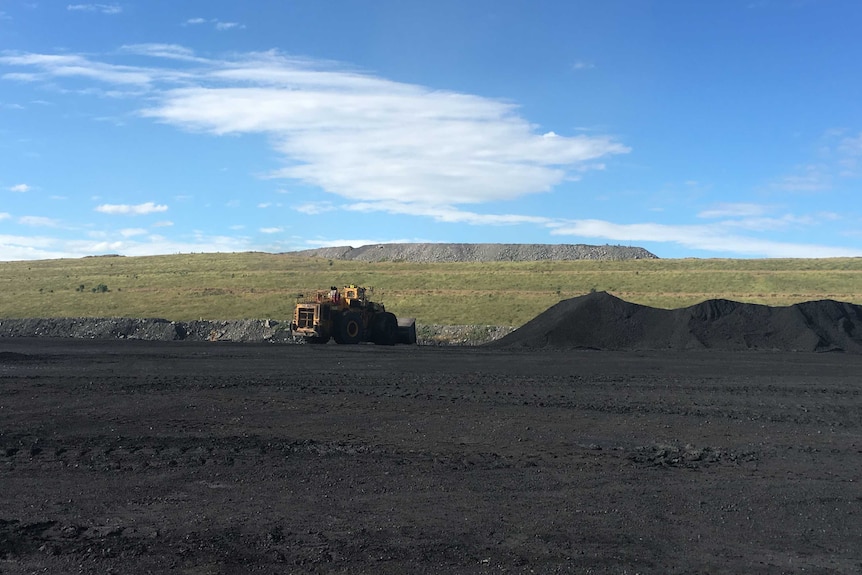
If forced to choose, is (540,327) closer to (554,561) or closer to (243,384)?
(243,384)

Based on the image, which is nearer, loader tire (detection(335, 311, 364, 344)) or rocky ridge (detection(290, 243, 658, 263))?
loader tire (detection(335, 311, 364, 344))

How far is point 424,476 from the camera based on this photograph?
1087 centimetres

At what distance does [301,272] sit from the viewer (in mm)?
85812

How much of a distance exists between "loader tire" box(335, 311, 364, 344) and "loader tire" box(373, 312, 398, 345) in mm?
1004

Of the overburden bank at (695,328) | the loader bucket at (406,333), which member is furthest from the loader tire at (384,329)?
the overburden bank at (695,328)

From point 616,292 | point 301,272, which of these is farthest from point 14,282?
point 616,292

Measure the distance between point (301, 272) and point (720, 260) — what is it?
154 ft

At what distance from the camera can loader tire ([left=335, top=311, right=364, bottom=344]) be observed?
1480 inches

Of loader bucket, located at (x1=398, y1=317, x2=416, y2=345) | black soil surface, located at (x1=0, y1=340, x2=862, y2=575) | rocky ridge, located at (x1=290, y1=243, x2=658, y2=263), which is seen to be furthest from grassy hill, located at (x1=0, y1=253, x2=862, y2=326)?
A: rocky ridge, located at (x1=290, y1=243, x2=658, y2=263)

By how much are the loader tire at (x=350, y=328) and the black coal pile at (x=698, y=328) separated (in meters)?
6.42

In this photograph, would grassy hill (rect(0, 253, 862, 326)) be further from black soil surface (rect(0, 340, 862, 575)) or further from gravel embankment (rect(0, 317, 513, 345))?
black soil surface (rect(0, 340, 862, 575))

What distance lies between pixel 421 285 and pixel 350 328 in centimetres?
3688

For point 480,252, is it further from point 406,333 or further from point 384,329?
point 384,329

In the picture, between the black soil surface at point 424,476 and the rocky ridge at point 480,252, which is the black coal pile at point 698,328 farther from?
the rocky ridge at point 480,252
